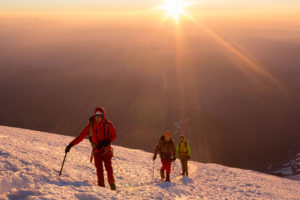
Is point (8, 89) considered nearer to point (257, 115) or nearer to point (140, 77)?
point (140, 77)

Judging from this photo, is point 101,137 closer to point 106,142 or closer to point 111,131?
point 106,142

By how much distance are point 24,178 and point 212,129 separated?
85118 millimetres

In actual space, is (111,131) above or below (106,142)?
above

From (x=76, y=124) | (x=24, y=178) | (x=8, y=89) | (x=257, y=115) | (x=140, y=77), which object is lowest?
(x=24, y=178)

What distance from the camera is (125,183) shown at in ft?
22.4

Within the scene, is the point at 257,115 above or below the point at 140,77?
below

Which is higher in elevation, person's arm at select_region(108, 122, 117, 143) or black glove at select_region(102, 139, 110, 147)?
person's arm at select_region(108, 122, 117, 143)

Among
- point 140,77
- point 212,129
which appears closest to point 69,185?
point 212,129

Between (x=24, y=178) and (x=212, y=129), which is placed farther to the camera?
(x=212, y=129)

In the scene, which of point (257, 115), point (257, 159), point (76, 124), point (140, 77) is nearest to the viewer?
point (257, 159)

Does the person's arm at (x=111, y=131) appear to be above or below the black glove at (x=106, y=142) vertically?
above

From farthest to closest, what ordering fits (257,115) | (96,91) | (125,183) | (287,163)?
(96,91), (257,115), (287,163), (125,183)

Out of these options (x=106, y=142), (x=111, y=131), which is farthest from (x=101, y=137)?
(x=111, y=131)

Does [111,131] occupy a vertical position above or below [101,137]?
above
